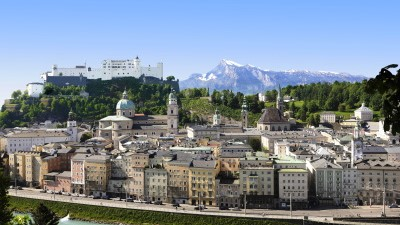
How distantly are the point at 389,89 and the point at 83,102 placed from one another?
61.3 metres

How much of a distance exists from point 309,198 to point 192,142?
13018mm

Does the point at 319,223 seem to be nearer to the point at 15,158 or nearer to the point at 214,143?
the point at 214,143

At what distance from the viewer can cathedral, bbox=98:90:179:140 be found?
49.9m

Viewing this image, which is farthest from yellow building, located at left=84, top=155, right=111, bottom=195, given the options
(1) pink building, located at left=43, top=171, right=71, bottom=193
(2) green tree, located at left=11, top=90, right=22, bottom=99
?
(2) green tree, located at left=11, top=90, right=22, bottom=99

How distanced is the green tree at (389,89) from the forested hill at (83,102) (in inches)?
2161


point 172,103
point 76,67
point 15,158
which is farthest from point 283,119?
point 76,67

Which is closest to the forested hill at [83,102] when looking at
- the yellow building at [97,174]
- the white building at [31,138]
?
the white building at [31,138]

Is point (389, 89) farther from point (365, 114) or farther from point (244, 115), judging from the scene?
point (365, 114)

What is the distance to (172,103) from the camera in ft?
168

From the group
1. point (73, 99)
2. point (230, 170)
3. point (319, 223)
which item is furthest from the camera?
point (73, 99)

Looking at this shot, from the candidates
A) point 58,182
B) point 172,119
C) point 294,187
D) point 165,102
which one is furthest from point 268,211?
point 165,102

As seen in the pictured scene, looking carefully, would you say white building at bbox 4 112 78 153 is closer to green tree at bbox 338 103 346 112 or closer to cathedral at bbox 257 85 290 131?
cathedral at bbox 257 85 290 131

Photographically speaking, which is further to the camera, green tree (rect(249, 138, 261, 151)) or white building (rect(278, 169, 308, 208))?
green tree (rect(249, 138, 261, 151))

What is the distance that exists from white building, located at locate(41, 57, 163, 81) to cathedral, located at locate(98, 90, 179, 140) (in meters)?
23.7
